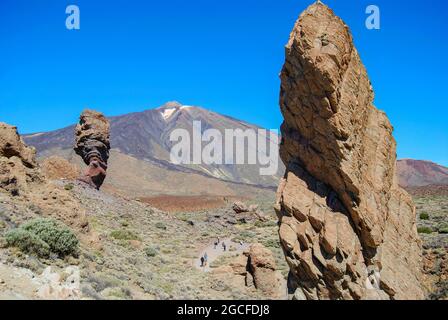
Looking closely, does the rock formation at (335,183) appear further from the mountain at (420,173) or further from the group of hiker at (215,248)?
the mountain at (420,173)

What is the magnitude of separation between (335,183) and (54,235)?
809cm

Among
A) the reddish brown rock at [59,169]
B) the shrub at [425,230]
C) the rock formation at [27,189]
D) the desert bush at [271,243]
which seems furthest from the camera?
the reddish brown rock at [59,169]

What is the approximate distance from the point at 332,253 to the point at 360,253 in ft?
2.93

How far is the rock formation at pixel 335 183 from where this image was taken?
1064 cm

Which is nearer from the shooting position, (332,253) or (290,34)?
(332,253)

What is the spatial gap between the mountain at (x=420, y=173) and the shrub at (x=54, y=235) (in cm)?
16867

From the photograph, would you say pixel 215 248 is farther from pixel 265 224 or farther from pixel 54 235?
pixel 54 235

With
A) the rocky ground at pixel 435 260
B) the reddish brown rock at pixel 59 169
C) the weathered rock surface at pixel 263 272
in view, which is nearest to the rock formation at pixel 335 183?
the rocky ground at pixel 435 260

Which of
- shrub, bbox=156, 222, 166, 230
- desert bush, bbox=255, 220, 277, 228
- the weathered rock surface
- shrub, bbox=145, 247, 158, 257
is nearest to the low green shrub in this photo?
the weathered rock surface
